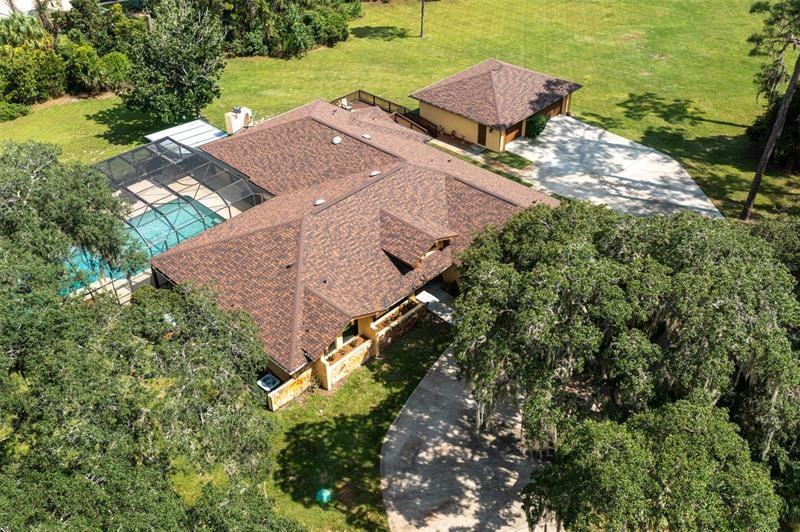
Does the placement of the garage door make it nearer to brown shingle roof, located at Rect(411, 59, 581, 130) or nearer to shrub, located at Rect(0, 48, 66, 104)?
brown shingle roof, located at Rect(411, 59, 581, 130)

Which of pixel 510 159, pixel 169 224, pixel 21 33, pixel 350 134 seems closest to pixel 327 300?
pixel 169 224

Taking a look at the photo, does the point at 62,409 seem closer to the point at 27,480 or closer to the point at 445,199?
the point at 27,480

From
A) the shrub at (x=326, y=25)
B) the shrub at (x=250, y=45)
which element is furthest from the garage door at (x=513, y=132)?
the shrub at (x=250, y=45)

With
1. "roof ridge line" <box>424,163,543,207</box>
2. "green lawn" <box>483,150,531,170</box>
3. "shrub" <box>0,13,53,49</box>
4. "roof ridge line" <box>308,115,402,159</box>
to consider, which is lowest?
"green lawn" <box>483,150,531,170</box>

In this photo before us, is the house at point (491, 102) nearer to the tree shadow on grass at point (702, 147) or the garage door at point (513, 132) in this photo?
the garage door at point (513, 132)

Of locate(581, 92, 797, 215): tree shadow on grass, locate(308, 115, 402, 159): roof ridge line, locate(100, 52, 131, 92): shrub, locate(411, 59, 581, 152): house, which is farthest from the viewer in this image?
locate(100, 52, 131, 92): shrub

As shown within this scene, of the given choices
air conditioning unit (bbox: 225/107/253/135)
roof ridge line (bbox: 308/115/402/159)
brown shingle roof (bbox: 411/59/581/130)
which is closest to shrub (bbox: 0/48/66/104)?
air conditioning unit (bbox: 225/107/253/135)

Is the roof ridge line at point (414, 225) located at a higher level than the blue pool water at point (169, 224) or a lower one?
higher
